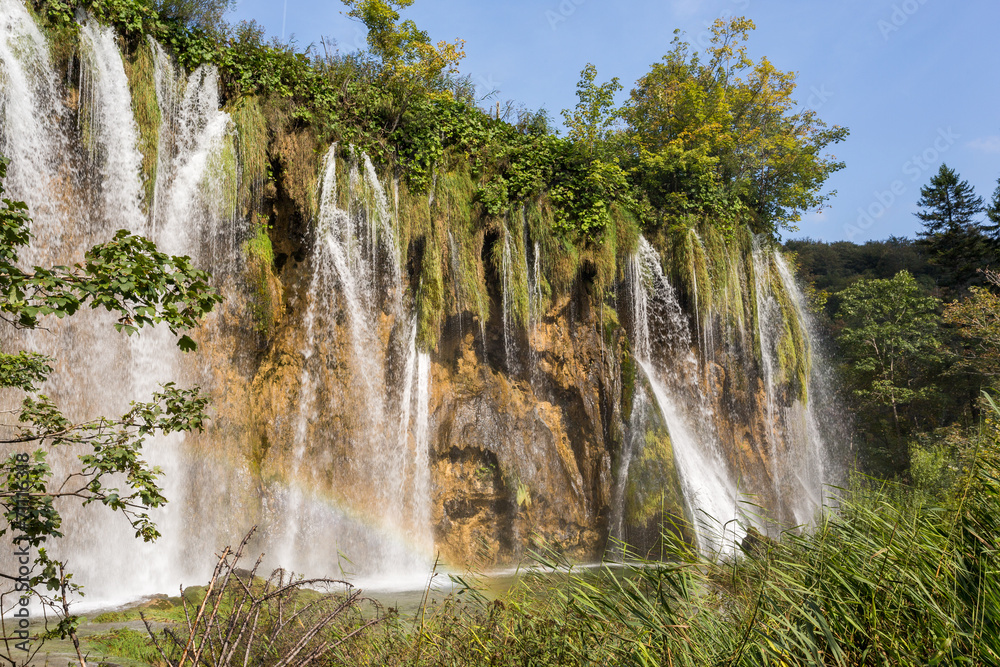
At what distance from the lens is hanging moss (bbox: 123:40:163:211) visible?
9.62 metres

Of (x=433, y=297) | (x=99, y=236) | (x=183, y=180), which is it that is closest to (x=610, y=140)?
(x=433, y=297)

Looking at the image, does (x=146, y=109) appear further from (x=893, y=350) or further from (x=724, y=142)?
(x=893, y=350)

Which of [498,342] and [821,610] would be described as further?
[498,342]

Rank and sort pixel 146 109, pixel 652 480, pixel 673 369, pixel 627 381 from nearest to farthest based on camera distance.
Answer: pixel 146 109 < pixel 652 480 < pixel 627 381 < pixel 673 369

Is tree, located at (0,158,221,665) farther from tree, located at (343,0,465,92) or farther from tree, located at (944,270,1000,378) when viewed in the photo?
tree, located at (944,270,1000,378)

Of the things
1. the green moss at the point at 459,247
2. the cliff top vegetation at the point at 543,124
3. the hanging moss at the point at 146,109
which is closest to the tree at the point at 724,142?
the cliff top vegetation at the point at 543,124

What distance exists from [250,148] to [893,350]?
25342 millimetres

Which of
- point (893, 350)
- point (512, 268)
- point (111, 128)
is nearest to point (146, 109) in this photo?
point (111, 128)

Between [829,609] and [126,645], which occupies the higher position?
[829,609]

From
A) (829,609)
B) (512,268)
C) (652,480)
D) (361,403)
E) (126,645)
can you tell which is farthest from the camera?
(512,268)

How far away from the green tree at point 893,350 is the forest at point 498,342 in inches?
91.5

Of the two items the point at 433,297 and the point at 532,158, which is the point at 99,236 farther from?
the point at 532,158

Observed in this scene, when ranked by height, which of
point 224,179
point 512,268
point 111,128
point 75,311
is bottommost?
point 75,311

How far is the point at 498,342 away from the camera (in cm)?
1241
